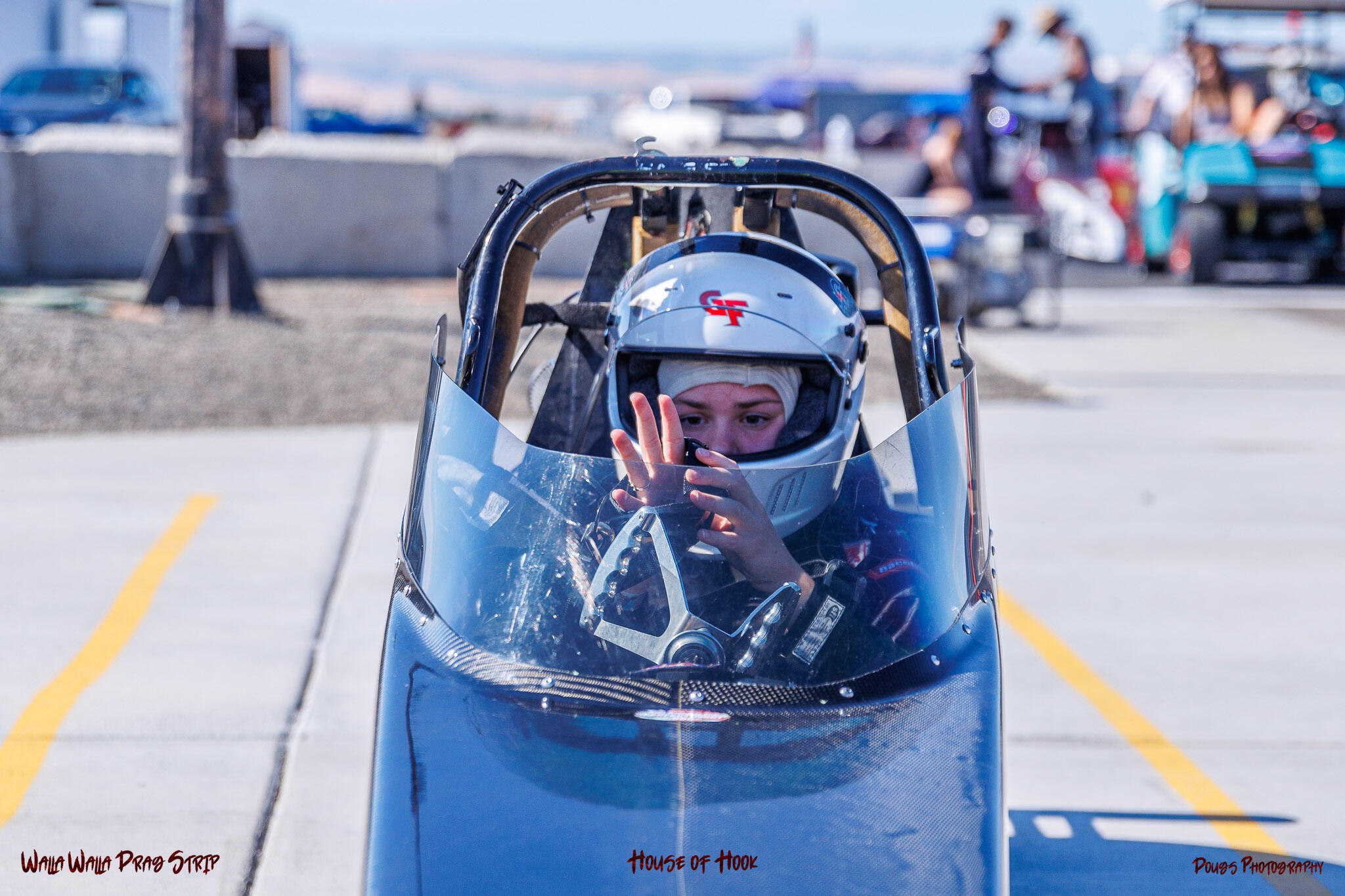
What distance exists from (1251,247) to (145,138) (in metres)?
11.1

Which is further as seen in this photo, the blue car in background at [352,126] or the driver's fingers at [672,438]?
the blue car in background at [352,126]

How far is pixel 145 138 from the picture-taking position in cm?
1354

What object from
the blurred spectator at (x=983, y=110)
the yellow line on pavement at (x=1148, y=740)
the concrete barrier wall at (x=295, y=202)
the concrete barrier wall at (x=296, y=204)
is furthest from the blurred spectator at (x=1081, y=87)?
the yellow line on pavement at (x=1148, y=740)

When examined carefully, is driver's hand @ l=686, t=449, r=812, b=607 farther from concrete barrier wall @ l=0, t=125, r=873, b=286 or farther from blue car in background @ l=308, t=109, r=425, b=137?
blue car in background @ l=308, t=109, r=425, b=137

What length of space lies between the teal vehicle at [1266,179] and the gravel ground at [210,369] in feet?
18.4

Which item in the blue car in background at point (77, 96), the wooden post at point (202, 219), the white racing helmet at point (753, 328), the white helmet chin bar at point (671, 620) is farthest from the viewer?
the blue car in background at point (77, 96)

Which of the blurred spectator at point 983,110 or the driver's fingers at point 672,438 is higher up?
the blurred spectator at point 983,110

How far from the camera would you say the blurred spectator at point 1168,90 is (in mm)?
15695

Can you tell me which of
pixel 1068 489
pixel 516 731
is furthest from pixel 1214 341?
pixel 516 731

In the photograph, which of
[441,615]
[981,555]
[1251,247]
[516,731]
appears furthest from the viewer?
[1251,247]

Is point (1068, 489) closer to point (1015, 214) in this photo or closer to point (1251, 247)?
point (1015, 214)

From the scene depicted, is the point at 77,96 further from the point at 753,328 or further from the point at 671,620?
the point at 671,620

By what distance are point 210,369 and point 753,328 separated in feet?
21.7

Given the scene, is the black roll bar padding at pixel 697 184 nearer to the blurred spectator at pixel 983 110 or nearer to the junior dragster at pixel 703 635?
the junior dragster at pixel 703 635
